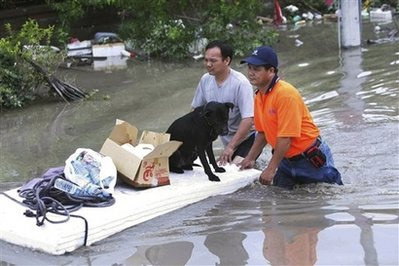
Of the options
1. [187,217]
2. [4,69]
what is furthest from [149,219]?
[4,69]

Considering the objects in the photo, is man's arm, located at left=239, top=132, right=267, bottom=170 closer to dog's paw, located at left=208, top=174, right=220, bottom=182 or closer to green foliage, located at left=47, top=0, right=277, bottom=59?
dog's paw, located at left=208, top=174, right=220, bottom=182

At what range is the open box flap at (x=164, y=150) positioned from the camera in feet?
16.1

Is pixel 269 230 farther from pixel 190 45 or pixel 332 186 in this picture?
→ pixel 190 45

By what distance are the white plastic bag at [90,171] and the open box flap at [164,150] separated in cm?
31

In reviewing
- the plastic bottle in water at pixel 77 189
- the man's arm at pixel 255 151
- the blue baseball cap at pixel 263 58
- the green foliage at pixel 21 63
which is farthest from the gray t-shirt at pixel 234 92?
the green foliage at pixel 21 63

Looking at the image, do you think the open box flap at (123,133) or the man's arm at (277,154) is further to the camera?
the open box flap at (123,133)

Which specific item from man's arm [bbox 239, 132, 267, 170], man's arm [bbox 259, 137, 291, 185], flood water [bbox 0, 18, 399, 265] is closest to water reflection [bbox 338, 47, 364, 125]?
flood water [bbox 0, 18, 399, 265]

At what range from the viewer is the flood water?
3.99 m

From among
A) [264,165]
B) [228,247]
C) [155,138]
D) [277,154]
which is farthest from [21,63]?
[228,247]

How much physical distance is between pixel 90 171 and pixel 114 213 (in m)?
0.41

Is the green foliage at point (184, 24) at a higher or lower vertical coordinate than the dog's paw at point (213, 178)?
higher

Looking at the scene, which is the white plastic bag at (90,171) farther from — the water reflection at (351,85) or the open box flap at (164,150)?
the water reflection at (351,85)

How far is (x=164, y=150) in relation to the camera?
499cm

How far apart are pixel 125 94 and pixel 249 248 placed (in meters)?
7.04
